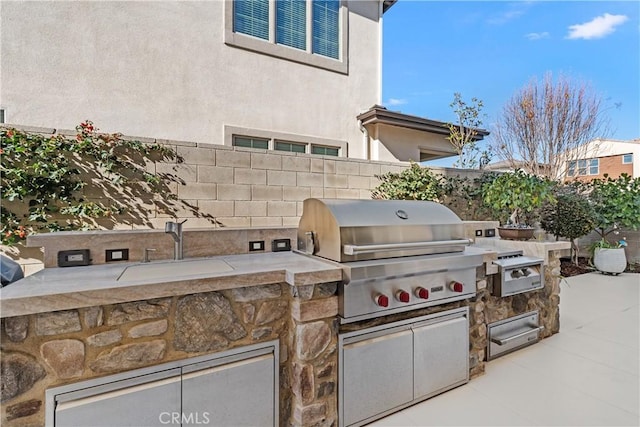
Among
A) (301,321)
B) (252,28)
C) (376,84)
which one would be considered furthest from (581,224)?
(252,28)

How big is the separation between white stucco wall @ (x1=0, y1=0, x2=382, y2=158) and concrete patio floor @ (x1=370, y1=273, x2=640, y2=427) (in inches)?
184

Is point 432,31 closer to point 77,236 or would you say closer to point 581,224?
point 581,224

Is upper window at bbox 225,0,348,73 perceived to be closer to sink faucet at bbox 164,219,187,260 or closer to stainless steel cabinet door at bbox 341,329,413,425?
sink faucet at bbox 164,219,187,260

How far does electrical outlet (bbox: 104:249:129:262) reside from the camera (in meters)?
2.11

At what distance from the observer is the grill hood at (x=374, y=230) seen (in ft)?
6.75

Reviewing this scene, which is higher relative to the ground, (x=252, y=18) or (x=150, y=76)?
(x=252, y=18)

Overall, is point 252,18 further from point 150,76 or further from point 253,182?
point 253,182

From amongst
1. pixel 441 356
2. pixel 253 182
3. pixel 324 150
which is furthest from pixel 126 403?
pixel 324 150

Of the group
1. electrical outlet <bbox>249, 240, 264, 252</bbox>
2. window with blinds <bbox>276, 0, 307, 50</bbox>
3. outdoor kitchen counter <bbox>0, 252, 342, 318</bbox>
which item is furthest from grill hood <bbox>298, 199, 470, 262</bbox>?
window with blinds <bbox>276, 0, 307, 50</bbox>

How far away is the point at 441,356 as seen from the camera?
2332 millimetres

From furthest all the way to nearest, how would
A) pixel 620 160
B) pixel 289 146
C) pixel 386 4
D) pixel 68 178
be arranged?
pixel 620 160, pixel 386 4, pixel 289 146, pixel 68 178

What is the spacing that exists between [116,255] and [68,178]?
1.70 m

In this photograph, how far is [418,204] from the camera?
2.65 m

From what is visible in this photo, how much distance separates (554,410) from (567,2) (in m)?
8.32
